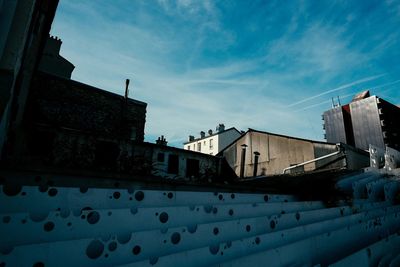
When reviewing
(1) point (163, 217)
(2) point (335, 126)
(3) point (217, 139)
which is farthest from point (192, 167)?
(3) point (217, 139)

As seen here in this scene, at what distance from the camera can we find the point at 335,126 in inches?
686

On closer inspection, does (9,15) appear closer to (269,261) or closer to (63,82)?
(269,261)

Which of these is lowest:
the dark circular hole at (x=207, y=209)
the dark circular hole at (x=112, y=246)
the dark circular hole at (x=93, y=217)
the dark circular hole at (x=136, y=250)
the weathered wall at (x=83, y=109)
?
the dark circular hole at (x=136, y=250)

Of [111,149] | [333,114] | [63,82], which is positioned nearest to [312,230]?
[111,149]

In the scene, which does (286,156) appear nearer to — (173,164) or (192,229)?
(173,164)

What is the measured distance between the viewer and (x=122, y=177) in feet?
10.5

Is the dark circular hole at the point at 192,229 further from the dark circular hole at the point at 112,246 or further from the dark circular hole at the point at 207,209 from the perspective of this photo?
the dark circular hole at the point at 112,246

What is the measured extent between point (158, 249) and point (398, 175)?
7.12 meters

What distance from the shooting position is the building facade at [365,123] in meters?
15.3

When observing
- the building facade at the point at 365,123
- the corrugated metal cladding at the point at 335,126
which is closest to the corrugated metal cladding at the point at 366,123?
the building facade at the point at 365,123

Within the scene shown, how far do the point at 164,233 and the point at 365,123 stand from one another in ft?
62.3

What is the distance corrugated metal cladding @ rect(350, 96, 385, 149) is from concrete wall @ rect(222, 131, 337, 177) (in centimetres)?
454

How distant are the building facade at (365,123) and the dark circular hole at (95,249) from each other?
18406mm

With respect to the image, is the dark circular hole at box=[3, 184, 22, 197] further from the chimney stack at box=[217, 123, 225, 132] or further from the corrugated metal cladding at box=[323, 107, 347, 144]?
the chimney stack at box=[217, 123, 225, 132]
